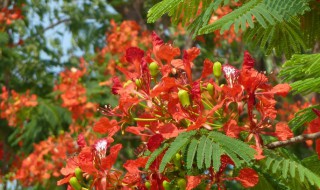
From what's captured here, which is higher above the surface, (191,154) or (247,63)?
(247,63)

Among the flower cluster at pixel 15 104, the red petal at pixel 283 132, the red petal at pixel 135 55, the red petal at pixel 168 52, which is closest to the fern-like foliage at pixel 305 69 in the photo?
the red petal at pixel 283 132

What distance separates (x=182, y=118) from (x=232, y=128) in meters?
0.14

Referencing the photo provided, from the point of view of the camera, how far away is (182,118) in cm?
181

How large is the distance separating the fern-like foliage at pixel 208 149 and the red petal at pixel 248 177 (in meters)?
0.08

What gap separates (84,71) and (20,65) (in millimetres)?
1826

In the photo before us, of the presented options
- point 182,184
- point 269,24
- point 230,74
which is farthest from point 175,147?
point 269,24

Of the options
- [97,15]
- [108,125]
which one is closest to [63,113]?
[97,15]

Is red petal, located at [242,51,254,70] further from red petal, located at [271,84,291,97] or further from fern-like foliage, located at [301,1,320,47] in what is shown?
fern-like foliage, located at [301,1,320,47]

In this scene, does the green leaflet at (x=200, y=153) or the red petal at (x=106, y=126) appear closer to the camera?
the green leaflet at (x=200, y=153)

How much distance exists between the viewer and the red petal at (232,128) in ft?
5.75

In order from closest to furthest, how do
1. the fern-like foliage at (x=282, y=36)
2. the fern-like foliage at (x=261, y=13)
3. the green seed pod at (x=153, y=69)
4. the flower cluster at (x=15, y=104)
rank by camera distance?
the fern-like foliage at (x=261, y=13), the green seed pod at (x=153, y=69), the fern-like foliage at (x=282, y=36), the flower cluster at (x=15, y=104)

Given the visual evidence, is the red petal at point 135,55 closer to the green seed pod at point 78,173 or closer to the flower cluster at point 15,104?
the green seed pod at point 78,173

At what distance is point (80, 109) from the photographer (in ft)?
24.2

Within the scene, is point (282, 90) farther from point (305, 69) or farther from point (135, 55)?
point (135, 55)
